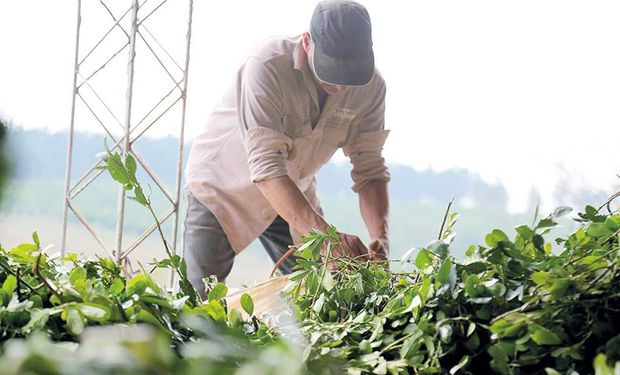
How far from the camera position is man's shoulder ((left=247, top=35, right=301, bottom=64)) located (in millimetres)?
1995

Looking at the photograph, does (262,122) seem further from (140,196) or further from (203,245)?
(140,196)

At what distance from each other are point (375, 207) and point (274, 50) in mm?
510

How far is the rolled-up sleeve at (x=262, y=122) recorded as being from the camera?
1873 mm

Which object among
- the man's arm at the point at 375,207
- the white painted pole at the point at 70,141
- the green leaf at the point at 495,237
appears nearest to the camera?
the green leaf at the point at 495,237

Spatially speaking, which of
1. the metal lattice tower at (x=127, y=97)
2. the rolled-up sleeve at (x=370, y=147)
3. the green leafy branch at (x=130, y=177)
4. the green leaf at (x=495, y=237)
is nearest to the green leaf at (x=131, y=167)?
the green leafy branch at (x=130, y=177)

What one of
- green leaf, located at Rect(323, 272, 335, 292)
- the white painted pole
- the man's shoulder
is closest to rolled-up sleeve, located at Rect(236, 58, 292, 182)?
the man's shoulder

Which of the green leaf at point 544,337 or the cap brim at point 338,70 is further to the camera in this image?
the cap brim at point 338,70

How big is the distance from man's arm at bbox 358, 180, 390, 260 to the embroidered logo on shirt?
195mm

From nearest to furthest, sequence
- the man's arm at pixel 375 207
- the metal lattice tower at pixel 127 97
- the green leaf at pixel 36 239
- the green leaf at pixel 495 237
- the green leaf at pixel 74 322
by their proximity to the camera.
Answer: the green leaf at pixel 74 322 → the green leaf at pixel 495 237 → the green leaf at pixel 36 239 → the man's arm at pixel 375 207 → the metal lattice tower at pixel 127 97

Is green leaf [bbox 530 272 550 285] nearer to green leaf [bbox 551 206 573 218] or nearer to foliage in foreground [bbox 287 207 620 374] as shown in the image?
foliage in foreground [bbox 287 207 620 374]


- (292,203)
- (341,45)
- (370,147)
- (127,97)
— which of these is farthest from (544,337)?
(127,97)

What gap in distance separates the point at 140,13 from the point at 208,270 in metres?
1.49

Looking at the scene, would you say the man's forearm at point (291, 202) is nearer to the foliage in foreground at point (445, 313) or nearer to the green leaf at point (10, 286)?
the foliage in foreground at point (445, 313)

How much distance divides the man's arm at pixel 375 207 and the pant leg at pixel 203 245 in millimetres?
412
